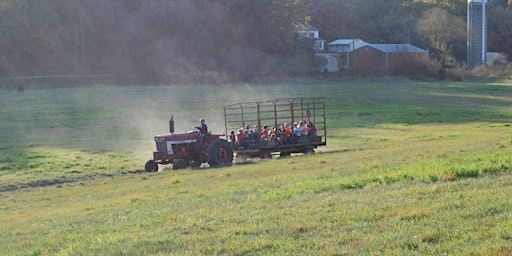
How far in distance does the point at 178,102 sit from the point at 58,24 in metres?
33.7

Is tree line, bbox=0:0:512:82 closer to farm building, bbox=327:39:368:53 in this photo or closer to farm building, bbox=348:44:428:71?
farm building, bbox=348:44:428:71

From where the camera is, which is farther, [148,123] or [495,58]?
[495,58]

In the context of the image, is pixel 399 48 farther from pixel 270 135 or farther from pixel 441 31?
pixel 270 135

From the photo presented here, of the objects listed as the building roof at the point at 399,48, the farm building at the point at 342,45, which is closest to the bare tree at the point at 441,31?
the building roof at the point at 399,48

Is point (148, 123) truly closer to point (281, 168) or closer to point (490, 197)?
point (281, 168)

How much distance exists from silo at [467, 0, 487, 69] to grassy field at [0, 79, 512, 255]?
68.0 metres

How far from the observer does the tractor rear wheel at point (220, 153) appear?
27.2 meters

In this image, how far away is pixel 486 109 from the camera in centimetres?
5794

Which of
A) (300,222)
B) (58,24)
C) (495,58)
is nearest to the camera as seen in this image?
(300,222)

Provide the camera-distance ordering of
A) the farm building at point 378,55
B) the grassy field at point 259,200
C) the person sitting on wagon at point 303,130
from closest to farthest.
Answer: the grassy field at point 259,200
the person sitting on wagon at point 303,130
the farm building at point 378,55

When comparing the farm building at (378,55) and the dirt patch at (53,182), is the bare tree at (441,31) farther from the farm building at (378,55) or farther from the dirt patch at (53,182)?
the dirt patch at (53,182)

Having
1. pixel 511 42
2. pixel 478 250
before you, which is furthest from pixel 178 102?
pixel 511 42

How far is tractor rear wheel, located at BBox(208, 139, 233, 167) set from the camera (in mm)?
27203

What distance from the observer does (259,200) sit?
46.0 ft
